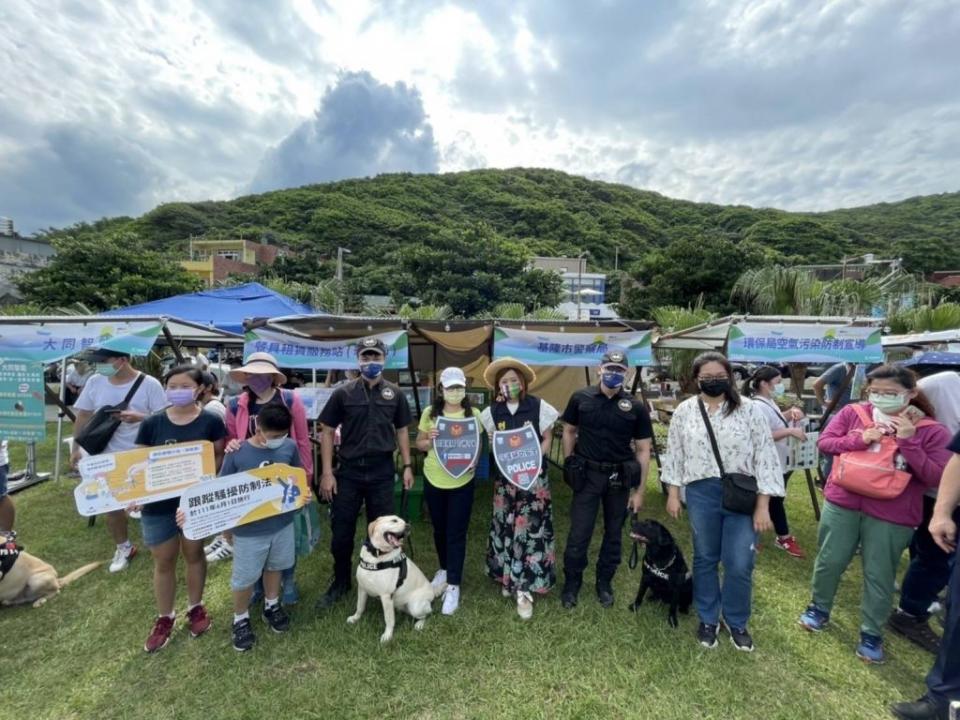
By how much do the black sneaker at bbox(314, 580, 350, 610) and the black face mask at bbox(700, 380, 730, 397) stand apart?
298 centimetres

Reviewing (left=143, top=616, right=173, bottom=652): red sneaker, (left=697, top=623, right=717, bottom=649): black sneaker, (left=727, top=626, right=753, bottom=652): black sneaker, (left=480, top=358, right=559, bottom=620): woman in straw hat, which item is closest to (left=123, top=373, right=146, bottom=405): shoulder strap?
(left=143, top=616, right=173, bottom=652): red sneaker

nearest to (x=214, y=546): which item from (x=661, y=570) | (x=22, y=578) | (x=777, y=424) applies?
(x=22, y=578)

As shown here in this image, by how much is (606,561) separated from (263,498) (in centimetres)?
249

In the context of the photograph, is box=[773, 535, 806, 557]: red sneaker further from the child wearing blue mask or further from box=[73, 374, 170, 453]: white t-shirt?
box=[73, 374, 170, 453]: white t-shirt

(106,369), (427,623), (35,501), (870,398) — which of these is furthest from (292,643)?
(35,501)

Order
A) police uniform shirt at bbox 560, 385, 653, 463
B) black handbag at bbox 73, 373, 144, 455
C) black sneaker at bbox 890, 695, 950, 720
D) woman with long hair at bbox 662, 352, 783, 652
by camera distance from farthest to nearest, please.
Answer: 1. police uniform shirt at bbox 560, 385, 653, 463
2. black handbag at bbox 73, 373, 144, 455
3. woman with long hair at bbox 662, 352, 783, 652
4. black sneaker at bbox 890, 695, 950, 720

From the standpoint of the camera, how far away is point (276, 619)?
2.93m

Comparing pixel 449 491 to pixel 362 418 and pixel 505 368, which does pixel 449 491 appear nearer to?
pixel 362 418

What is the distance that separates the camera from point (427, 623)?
3.06 meters

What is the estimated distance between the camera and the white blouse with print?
2619 mm

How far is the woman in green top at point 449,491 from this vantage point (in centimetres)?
308

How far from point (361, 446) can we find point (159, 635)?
5.69 feet

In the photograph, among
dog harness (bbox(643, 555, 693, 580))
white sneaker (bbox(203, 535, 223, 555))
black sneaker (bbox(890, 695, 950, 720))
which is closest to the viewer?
black sneaker (bbox(890, 695, 950, 720))

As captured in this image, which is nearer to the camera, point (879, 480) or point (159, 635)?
point (879, 480)
